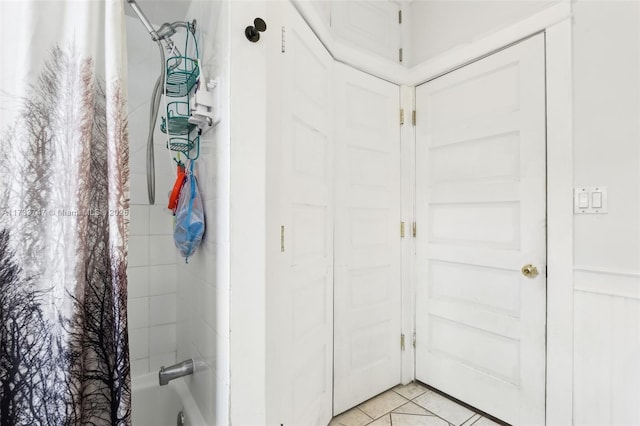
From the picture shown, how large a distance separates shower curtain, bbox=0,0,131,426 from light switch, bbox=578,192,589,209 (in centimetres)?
178

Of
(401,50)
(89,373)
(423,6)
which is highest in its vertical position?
(423,6)

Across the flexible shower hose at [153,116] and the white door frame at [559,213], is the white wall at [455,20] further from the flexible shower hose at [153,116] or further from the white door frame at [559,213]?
the flexible shower hose at [153,116]

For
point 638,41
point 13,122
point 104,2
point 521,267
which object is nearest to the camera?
point 13,122

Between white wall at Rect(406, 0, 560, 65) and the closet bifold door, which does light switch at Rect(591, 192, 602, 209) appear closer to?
white wall at Rect(406, 0, 560, 65)

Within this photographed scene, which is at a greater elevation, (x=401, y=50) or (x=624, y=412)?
(x=401, y=50)

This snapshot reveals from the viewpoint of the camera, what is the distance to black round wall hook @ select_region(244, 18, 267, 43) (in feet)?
3.37

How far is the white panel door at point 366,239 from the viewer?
1.72 meters

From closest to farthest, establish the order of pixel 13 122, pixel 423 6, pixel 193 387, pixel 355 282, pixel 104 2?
pixel 13 122
pixel 104 2
pixel 193 387
pixel 355 282
pixel 423 6

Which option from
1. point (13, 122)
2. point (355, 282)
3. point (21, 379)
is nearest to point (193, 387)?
point (21, 379)

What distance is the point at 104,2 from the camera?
964 millimetres

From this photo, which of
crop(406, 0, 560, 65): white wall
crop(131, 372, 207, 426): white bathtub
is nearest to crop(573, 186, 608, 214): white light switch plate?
crop(406, 0, 560, 65): white wall

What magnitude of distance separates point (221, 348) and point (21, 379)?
0.53 meters

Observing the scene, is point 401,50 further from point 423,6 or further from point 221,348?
point 221,348

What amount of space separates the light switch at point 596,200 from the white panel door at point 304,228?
115 centimetres
